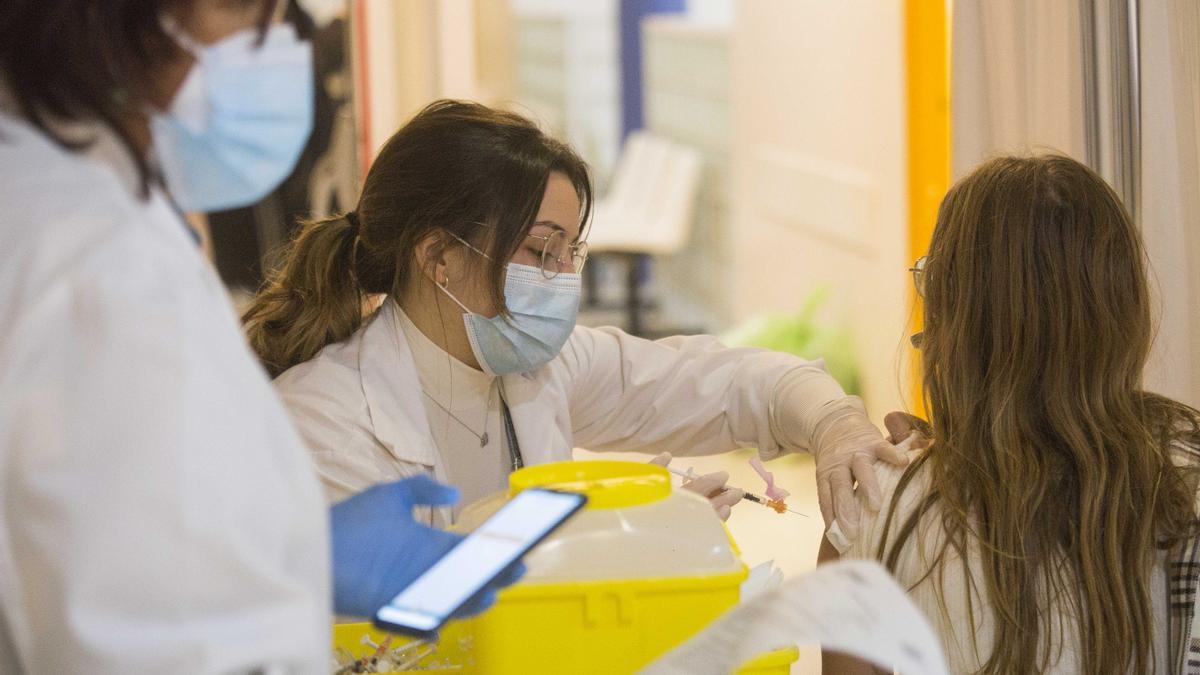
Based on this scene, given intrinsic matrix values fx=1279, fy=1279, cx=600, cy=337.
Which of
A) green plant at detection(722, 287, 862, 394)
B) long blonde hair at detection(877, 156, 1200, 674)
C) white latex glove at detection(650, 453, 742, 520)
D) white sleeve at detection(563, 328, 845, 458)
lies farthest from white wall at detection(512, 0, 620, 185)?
long blonde hair at detection(877, 156, 1200, 674)

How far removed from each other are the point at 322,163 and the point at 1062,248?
3.10 metres

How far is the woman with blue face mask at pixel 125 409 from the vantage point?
0.76 m

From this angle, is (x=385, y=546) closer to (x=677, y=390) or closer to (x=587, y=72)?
(x=677, y=390)

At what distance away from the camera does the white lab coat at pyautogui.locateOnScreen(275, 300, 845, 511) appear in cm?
173

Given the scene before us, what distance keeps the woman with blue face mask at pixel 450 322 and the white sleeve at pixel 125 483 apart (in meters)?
0.88

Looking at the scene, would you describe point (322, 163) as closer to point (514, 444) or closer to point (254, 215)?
point (254, 215)

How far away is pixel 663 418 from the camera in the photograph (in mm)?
2107

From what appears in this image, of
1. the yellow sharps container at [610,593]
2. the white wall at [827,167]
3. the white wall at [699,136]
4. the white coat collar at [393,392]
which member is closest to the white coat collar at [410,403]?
the white coat collar at [393,392]

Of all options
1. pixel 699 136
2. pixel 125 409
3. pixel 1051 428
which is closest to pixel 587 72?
pixel 699 136

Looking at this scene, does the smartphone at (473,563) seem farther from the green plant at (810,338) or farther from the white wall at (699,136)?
the white wall at (699,136)

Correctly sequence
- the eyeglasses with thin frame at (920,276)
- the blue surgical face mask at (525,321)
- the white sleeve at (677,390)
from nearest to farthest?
1. the eyeglasses with thin frame at (920,276)
2. the blue surgical face mask at (525,321)
3. the white sleeve at (677,390)

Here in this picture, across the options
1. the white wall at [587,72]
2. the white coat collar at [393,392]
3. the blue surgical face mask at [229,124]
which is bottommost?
the white coat collar at [393,392]

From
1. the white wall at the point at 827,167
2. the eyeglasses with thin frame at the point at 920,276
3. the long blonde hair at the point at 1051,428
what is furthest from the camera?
the white wall at the point at 827,167

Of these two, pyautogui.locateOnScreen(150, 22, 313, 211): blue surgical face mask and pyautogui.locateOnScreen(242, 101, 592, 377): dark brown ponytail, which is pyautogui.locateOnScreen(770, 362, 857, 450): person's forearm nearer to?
pyautogui.locateOnScreen(242, 101, 592, 377): dark brown ponytail
